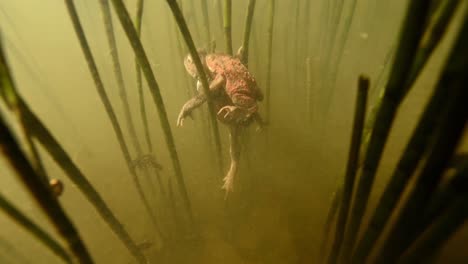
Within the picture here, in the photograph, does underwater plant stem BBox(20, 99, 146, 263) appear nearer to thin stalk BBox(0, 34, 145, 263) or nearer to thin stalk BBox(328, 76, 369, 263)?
thin stalk BBox(0, 34, 145, 263)

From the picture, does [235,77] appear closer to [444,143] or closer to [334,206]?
[334,206]

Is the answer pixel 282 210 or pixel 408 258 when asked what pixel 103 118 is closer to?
pixel 282 210

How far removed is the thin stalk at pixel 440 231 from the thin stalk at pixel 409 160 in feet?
0.40

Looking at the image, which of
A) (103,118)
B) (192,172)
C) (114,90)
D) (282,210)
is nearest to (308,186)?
(282,210)

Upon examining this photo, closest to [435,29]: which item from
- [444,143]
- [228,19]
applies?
[444,143]

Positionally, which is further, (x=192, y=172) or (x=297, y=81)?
(x=297, y=81)

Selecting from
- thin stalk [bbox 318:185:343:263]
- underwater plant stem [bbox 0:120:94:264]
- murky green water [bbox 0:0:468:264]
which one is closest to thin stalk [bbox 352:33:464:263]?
thin stalk [bbox 318:185:343:263]

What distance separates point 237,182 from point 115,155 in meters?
1.67

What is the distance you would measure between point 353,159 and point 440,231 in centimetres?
29

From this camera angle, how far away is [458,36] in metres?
0.65

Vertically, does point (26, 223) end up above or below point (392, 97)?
below

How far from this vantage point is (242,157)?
3.24 m

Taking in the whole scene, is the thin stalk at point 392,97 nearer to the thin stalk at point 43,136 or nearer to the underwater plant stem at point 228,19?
the thin stalk at point 43,136

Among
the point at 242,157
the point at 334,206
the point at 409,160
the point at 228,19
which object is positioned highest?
the point at 228,19
